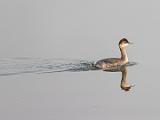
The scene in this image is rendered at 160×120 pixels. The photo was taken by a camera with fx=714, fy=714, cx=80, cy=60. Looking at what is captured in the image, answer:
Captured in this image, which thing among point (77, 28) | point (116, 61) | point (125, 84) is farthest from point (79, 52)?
point (125, 84)

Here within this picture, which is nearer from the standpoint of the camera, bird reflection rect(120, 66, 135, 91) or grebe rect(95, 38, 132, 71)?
bird reflection rect(120, 66, 135, 91)

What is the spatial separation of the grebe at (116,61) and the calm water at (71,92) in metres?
0.13

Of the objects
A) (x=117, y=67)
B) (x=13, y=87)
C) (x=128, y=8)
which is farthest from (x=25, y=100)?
(x=128, y=8)

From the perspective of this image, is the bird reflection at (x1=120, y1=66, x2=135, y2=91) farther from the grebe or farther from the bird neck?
the bird neck

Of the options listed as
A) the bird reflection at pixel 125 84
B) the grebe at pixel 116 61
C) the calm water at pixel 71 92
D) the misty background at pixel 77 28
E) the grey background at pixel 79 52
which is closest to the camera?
the calm water at pixel 71 92

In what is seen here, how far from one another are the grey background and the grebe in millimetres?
160

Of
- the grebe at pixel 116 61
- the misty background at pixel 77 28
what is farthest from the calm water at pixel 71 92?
the misty background at pixel 77 28

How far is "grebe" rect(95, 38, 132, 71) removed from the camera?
10.4 m

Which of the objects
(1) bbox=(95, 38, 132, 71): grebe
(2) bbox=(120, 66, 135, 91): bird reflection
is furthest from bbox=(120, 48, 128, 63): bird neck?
(2) bbox=(120, 66, 135, 91): bird reflection

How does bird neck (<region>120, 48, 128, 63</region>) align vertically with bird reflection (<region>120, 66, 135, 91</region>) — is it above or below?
above

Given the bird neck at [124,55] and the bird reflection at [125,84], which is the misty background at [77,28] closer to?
the bird neck at [124,55]

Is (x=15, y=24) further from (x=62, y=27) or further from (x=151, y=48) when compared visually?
(x=151, y=48)

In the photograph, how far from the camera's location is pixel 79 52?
11.2 meters

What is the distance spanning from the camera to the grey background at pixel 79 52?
833 centimetres
